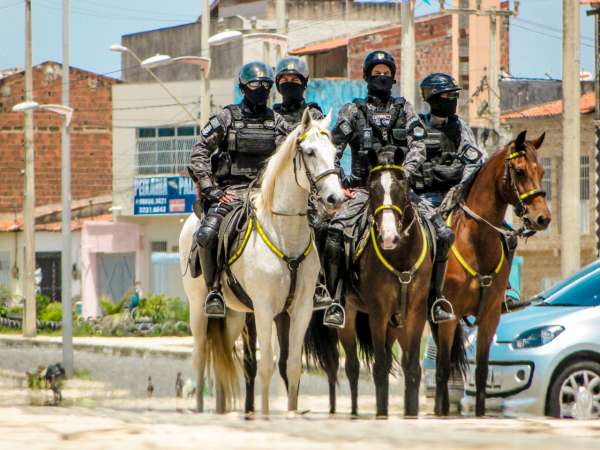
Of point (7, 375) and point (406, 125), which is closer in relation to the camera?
point (406, 125)

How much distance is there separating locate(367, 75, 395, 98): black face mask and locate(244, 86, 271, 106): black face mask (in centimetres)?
89

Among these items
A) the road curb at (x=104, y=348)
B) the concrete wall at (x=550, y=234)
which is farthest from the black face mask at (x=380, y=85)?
the concrete wall at (x=550, y=234)

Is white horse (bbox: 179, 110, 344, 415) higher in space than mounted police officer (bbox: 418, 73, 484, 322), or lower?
lower

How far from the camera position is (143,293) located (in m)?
57.1

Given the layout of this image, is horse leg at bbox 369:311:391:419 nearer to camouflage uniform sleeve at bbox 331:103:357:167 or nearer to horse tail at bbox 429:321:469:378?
horse tail at bbox 429:321:469:378

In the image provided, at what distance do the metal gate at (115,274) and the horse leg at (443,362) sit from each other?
4643 centimetres

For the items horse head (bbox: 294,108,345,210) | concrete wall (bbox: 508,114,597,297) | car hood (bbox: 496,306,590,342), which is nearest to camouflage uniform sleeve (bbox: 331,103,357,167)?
horse head (bbox: 294,108,345,210)

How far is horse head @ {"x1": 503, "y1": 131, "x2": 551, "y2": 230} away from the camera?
12445mm

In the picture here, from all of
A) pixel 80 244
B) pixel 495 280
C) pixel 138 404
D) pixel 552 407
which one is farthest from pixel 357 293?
pixel 80 244

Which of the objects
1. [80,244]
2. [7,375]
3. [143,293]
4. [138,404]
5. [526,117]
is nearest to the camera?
[138,404]

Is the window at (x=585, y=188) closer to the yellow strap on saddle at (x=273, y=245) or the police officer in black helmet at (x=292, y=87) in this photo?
the police officer in black helmet at (x=292, y=87)

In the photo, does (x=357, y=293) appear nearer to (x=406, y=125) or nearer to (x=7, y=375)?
(x=406, y=125)

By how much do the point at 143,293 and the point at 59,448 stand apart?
5156 centimetres

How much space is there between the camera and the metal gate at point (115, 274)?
2333 inches
